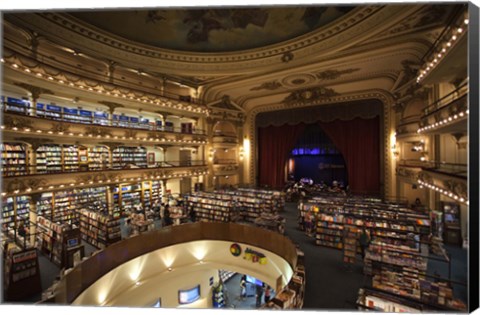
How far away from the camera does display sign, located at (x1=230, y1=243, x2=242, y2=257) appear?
24.0ft

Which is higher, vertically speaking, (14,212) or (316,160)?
(316,160)

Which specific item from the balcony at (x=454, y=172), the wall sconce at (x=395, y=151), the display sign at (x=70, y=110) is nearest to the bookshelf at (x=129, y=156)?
the display sign at (x=70, y=110)

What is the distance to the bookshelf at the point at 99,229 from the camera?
248 inches

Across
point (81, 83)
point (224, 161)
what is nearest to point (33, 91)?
point (81, 83)

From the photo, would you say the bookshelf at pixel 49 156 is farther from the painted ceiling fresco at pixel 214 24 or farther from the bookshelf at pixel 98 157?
the painted ceiling fresco at pixel 214 24

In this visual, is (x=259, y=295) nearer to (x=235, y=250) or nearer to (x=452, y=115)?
(x=235, y=250)

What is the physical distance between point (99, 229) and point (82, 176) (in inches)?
71.8

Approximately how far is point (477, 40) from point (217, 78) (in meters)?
8.54

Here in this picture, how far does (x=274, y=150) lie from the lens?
13227 mm

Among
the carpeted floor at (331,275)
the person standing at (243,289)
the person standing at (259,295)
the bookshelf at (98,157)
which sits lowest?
the person standing at (243,289)

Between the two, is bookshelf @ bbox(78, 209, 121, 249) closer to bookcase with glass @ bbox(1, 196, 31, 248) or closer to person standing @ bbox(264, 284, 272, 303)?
bookcase with glass @ bbox(1, 196, 31, 248)

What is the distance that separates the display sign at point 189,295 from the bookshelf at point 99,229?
297 cm

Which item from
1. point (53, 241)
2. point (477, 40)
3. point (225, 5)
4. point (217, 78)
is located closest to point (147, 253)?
point (53, 241)

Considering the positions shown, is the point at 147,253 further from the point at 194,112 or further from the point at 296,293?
the point at 194,112
